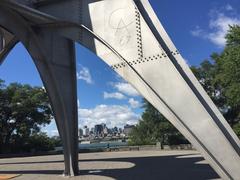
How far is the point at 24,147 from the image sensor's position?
42.5 metres

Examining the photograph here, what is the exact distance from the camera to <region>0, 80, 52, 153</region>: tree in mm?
43531

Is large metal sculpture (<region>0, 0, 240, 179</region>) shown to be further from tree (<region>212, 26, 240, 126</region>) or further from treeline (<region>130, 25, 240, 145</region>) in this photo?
treeline (<region>130, 25, 240, 145</region>)

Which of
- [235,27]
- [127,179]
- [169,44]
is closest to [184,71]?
[169,44]

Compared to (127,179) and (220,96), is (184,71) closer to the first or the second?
(127,179)

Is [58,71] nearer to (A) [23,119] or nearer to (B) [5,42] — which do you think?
(B) [5,42]

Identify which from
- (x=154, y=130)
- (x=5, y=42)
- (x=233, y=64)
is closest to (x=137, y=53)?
(x=5, y=42)

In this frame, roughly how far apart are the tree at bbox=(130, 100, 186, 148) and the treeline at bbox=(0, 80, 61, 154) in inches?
475

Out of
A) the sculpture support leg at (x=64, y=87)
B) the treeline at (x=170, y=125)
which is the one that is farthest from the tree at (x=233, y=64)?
the sculpture support leg at (x=64, y=87)

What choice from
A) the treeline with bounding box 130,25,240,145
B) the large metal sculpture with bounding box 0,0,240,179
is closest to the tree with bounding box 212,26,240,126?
the treeline with bounding box 130,25,240,145

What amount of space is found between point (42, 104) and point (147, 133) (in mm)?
14245

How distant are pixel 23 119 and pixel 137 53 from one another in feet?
122

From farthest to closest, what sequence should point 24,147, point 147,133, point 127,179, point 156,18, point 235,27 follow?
point 147,133
point 24,147
point 235,27
point 127,179
point 156,18

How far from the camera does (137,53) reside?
10.1 meters

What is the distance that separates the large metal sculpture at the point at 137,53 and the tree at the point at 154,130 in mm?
31610
